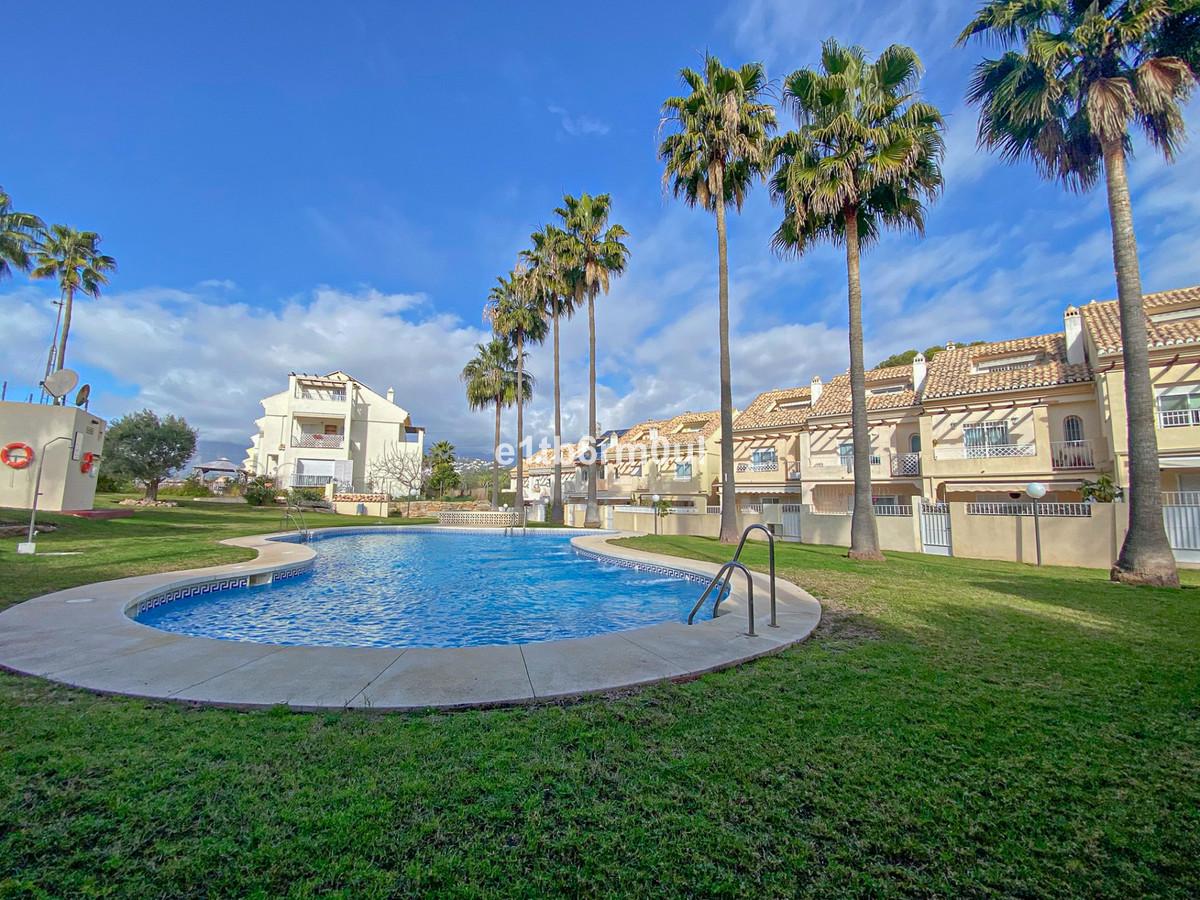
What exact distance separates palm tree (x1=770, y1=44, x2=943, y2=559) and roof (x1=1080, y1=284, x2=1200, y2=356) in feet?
33.9

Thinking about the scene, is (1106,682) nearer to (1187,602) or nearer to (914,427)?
(1187,602)

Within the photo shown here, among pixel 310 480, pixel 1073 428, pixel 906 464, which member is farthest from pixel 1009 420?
pixel 310 480

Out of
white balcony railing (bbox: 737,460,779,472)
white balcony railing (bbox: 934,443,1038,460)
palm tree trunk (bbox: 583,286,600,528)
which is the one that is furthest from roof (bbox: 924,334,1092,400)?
palm tree trunk (bbox: 583,286,600,528)

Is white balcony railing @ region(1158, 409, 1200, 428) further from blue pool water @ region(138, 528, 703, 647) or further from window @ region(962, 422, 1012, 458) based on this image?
blue pool water @ region(138, 528, 703, 647)

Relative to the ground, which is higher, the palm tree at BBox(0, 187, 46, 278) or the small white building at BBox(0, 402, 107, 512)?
the palm tree at BBox(0, 187, 46, 278)

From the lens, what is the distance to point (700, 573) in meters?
10.3

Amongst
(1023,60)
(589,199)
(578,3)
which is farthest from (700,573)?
(589,199)

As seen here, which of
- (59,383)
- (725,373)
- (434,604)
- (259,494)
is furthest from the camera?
(259,494)

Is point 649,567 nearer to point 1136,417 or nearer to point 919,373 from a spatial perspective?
point 1136,417

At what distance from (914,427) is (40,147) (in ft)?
110

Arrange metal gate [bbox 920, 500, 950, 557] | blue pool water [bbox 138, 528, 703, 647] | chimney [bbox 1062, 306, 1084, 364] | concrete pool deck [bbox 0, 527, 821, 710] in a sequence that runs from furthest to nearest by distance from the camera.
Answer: chimney [bbox 1062, 306, 1084, 364], metal gate [bbox 920, 500, 950, 557], blue pool water [bbox 138, 528, 703, 647], concrete pool deck [bbox 0, 527, 821, 710]

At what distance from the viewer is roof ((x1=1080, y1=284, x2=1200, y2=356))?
54.2ft

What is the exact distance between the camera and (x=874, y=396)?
26.1 m

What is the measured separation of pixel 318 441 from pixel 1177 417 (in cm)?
4582
